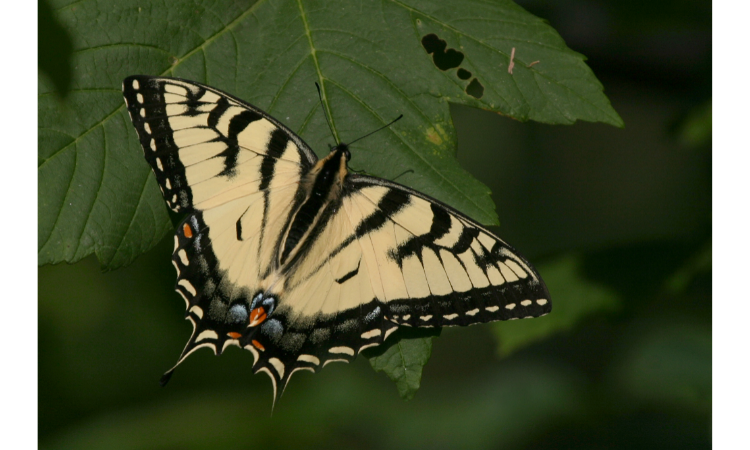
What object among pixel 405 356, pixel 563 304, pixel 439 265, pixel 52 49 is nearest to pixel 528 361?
pixel 563 304

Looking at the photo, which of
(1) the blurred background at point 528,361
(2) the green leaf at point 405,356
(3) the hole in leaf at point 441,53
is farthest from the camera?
(1) the blurred background at point 528,361

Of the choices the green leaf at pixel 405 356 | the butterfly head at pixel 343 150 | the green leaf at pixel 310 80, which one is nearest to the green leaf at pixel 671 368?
the green leaf at pixel 310 80

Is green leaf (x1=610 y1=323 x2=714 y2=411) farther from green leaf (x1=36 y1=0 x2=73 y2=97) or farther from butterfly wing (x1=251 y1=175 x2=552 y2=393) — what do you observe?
green leaf (x1=36 y1=0 x2=73 y2=97)

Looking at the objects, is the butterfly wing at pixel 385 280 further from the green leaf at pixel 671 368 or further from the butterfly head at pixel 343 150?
the green leaf at pixel 671 368

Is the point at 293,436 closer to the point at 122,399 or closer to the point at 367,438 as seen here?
the point at 367,438

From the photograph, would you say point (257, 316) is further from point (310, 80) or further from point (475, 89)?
point (475, 89)

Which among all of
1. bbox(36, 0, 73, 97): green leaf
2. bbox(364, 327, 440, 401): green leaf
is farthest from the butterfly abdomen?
bbox(36, 0, 73, 97): green leaf

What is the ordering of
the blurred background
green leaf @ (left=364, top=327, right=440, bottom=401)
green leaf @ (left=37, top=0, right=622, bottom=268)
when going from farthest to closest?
the blurred background → green leaf @ (left=37, top=0, right=622, bottom=268) → green leaf @ (left=364, top=327, right=440, bottom=401)
